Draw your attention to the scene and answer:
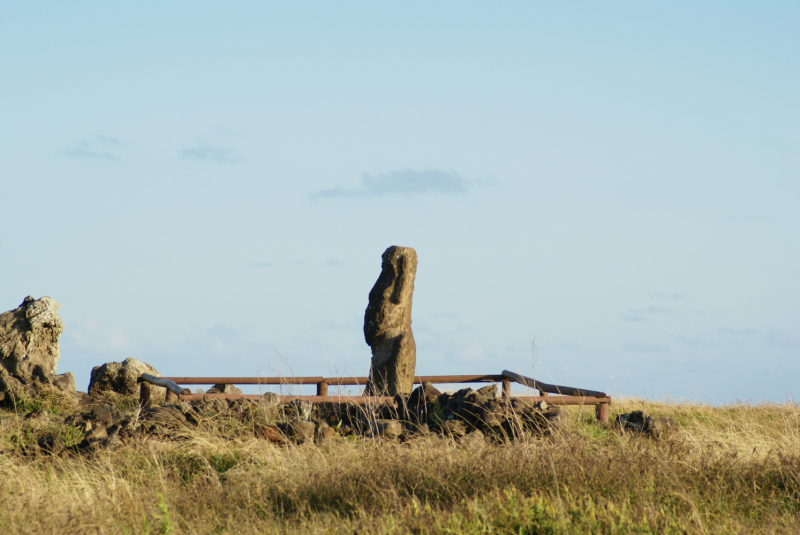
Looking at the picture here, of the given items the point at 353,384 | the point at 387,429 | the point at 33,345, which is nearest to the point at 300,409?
the point at 387,429

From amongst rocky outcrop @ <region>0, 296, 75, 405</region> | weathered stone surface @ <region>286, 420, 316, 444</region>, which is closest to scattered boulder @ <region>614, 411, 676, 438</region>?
weathered stone surface @ <region>286, 420, 316, 444</region>

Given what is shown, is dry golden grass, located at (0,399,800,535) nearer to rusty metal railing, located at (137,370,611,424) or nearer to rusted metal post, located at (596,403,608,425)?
rusty metal railing, located at (137,370,611,424)

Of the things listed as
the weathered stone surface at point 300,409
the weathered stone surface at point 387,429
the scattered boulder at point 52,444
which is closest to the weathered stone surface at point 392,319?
the weathered stone surface at point 300,409

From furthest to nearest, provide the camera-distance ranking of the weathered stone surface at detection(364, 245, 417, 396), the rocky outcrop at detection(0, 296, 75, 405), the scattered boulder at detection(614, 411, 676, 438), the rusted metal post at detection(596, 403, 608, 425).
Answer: the rocky outcrop at detection(0, 296, 75, 405) → the weathered stone surface at detection(364, 245, 417, 396) → the rusted metal post at detection(596, 403, 608, 425) → the scattered boulder at detection(614, 411, 676, 438)

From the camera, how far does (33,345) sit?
41.7 feet

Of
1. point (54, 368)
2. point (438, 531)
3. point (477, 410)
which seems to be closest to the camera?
point (438, 531)

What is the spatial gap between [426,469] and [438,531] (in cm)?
150

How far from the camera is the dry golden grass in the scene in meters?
4.96

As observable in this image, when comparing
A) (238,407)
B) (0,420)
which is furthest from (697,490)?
(0,420)

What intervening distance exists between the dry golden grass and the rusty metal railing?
110 centimetres

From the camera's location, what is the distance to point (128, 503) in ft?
18.9

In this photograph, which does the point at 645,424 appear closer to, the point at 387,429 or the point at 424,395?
the point at 424,395

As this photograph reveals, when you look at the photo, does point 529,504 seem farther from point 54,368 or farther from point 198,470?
point 54,368

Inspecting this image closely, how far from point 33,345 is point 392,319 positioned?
6.29 m
